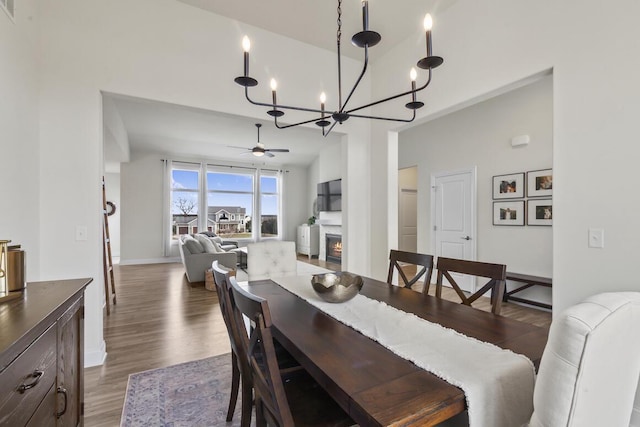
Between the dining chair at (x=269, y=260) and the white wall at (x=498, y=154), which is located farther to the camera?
the white wall at (x=498, y=154)

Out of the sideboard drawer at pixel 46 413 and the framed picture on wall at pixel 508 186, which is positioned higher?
the framed picture on wall at pixel 508 186

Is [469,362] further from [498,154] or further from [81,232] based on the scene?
[498,154]

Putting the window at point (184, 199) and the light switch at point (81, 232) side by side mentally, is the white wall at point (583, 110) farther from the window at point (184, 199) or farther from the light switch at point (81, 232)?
the window at point (184, 199)

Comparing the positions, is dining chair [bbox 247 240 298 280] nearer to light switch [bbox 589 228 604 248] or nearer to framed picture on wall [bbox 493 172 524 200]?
light switch [bbox 589 228 604 248]

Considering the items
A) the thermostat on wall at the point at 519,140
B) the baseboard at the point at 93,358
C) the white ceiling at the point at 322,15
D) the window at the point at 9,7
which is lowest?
the baseboard at the point at 93,358

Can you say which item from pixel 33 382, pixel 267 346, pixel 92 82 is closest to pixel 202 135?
pixel 92 82

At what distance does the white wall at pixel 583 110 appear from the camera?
183 centimetres

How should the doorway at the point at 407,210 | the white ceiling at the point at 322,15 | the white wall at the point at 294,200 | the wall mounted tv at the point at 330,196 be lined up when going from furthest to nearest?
1. the white wall at the point at 294,200
2. the doorway at the point at 407,210
3. the wall mounted tv at the point at 330,196
4. the white ceiling at the point at 322,15

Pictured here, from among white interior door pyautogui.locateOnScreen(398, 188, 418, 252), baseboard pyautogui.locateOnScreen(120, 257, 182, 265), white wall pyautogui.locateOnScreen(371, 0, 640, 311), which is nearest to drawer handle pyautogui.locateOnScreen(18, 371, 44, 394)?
white wall pyautogui.locateOnScreen(371, 0, 640, 311)

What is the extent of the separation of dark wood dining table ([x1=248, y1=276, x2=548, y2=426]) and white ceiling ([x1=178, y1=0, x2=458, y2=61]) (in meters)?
2.70

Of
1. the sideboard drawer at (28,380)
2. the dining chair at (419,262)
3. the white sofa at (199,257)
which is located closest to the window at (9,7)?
the sideboard drawer at (28,380)

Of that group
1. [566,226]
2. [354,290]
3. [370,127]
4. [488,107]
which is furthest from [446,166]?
[354,290]

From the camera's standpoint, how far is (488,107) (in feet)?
15.0

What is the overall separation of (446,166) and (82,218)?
5.00 meters
